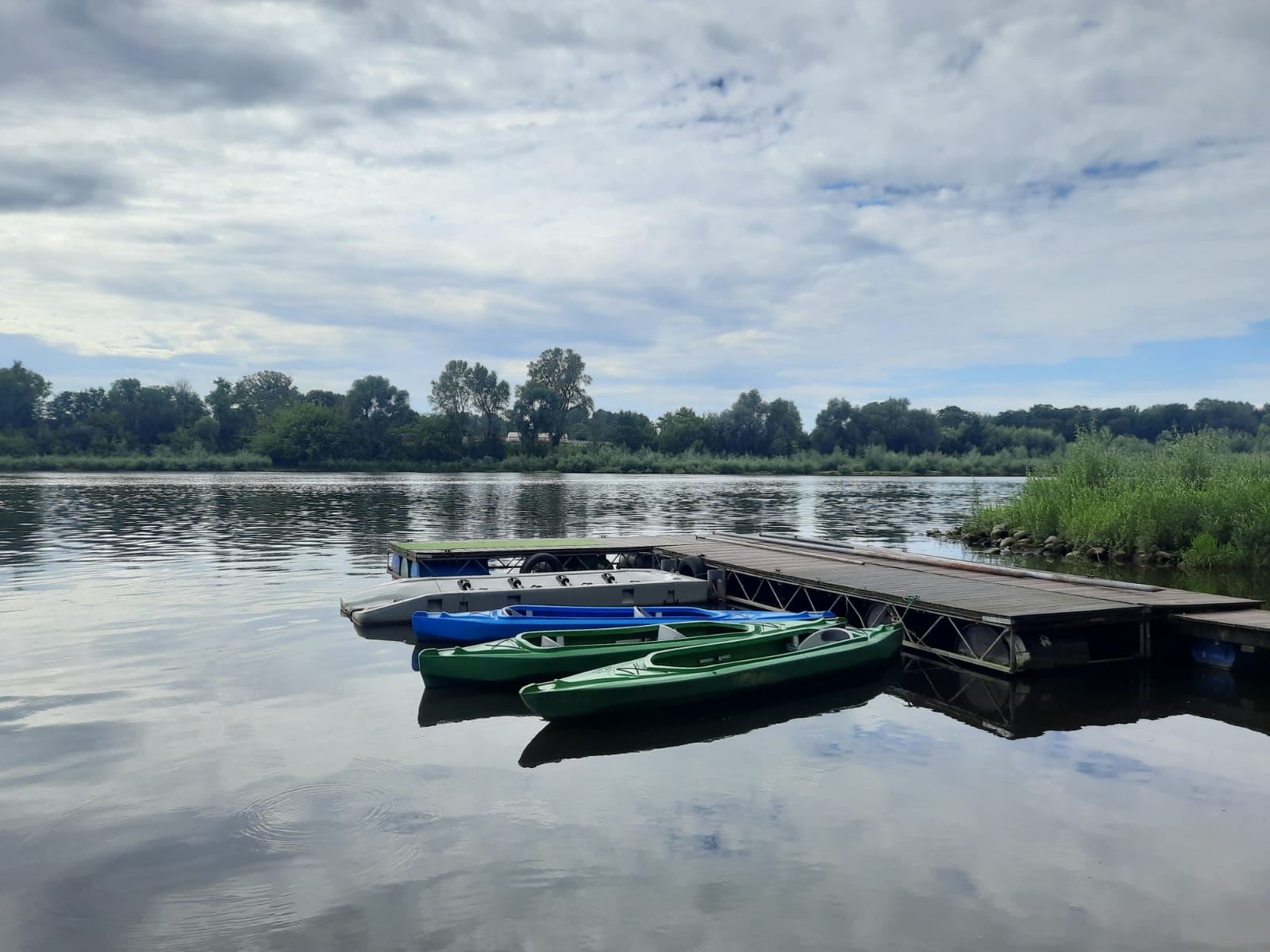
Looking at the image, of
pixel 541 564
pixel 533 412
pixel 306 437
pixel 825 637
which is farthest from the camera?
pixel 533 412

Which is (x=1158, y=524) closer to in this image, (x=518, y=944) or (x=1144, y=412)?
(x=518, y=944)

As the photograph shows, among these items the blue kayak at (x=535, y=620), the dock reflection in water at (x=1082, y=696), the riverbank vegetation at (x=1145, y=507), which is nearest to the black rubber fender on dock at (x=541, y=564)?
the blue kayak at (x=535, y=620)

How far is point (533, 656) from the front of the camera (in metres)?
12.0

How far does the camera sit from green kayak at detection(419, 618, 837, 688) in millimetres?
11938

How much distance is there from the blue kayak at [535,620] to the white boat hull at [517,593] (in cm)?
207

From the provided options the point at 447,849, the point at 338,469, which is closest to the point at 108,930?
the point at 447,849

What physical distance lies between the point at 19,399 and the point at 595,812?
419 ft

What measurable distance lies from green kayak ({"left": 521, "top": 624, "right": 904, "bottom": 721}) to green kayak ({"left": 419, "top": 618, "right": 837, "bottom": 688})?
29 cm

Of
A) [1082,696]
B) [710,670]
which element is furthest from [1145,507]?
[710,670]

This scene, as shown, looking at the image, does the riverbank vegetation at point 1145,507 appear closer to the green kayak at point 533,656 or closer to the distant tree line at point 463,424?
the green kayak at point 533,656

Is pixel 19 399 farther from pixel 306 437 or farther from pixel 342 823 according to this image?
pixel 342 823

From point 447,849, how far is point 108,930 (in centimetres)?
239

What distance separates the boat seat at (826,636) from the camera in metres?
13.1

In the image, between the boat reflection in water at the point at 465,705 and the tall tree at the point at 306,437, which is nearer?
the boat reflection in water at the point at 465,705
